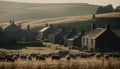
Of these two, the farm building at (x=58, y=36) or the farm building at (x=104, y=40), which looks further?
the farm building at (x=58, y=36)

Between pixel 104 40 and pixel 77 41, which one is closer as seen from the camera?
pixel 104 40

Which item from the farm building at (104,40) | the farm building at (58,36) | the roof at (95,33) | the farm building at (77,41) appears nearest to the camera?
the farm building at (104,40)

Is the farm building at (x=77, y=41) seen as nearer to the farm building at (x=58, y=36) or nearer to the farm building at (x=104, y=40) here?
the farm building at (x=58, y=36)

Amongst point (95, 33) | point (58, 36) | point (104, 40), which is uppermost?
point (95, 33)

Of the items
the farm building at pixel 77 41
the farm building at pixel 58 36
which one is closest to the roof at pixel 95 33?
the farm building at pixel 77 41

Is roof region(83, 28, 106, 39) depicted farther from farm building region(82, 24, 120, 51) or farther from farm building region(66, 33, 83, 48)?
farm building region(66, 33, 83, 48)

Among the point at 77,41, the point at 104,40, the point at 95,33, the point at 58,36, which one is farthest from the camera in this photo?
the point at 58,36

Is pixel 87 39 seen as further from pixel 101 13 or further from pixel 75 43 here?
pixel 101 13

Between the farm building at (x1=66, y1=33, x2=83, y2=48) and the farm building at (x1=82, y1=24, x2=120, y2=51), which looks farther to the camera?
the farm building at (x1=66, y1=33, x2=83, y2=48)

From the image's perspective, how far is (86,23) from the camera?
137m

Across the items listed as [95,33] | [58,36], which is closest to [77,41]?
[95,33]

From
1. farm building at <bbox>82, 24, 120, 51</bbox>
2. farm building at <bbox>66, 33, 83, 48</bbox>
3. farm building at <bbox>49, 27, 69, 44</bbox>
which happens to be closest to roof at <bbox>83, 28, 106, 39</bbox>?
farm building at <bbox>82, 24, 120, 51</bbox>

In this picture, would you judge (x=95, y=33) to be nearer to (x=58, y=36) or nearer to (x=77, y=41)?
(x=77, y=41)

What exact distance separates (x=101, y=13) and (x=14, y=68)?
128 metres
